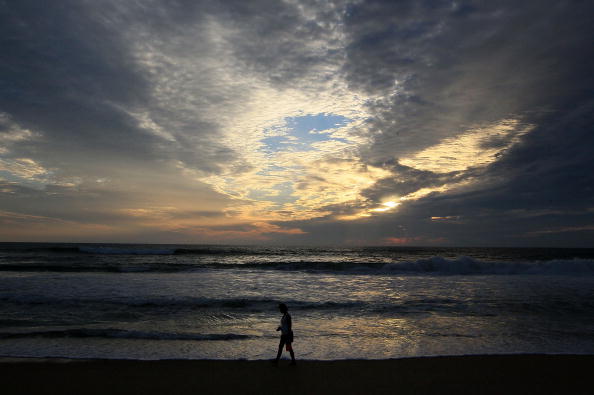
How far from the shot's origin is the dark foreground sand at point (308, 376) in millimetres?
6734

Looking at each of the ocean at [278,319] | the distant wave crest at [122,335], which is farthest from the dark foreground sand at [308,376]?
the distant wave crest at [122,335]

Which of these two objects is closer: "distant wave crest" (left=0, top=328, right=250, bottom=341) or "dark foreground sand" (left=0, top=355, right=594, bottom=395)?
"dark foreground sand" (left=0, top=355, right=594, bottom=395)

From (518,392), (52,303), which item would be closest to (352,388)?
(518,392)

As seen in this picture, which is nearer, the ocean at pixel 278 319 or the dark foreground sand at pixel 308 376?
the dark foreground sand at pixel 308 376

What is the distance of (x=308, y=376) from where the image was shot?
7301 millimetres

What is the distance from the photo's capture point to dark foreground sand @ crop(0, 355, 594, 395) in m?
6.73

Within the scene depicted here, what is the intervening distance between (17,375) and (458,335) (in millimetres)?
12133

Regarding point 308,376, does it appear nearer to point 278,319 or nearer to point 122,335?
point 278,319

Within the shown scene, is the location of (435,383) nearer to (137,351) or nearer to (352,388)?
(352,388)

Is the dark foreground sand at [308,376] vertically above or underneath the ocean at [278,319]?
underneath

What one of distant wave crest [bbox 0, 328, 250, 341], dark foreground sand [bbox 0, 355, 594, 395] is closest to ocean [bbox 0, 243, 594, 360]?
distant wave crest [bbox 0, 328, 250, 341]

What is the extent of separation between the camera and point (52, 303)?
48.5ft

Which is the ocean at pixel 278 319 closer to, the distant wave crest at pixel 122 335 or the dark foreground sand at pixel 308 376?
the distant wave crest at pixel 122 335

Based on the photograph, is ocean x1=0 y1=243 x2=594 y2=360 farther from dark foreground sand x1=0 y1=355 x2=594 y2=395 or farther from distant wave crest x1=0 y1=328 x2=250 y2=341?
dark foreground sand x1=0 y1=355 x2=594 y2=395
